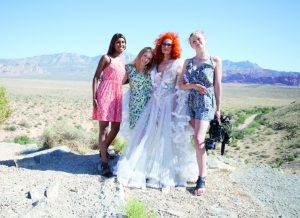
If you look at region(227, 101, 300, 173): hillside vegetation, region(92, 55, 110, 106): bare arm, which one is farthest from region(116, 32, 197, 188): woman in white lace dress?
Answer: region(227, 101, 300, 173): hillside vegetation

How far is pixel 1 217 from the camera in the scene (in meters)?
4.77

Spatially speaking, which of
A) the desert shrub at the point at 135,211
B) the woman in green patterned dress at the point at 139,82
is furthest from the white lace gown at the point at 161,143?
the desert shrub at the point at 135,211

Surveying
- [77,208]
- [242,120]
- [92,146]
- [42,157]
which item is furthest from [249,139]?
[77,208]

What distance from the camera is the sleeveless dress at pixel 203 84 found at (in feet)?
18.7

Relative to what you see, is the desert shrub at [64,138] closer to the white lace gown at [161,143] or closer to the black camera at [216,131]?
the white lace gown at [161,143]

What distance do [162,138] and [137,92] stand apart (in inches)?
32.5

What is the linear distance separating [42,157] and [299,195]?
4668 mm

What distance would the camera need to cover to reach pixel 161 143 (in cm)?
613

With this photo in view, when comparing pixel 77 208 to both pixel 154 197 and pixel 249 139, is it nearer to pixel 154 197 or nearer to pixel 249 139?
pixel 154 197

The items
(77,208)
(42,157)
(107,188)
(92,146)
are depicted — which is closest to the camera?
(77,208)

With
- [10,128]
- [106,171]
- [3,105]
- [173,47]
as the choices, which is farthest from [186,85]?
[10,128]

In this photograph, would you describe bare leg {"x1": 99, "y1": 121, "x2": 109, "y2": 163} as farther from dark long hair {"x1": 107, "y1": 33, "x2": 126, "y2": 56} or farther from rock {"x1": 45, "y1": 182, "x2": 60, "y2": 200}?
dark long hair {"x1": 107, "y1": 33, "x2": 126, "y2": 56}

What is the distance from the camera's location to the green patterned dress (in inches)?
245

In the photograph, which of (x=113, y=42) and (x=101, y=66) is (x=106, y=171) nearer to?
(x=101, y=66)
